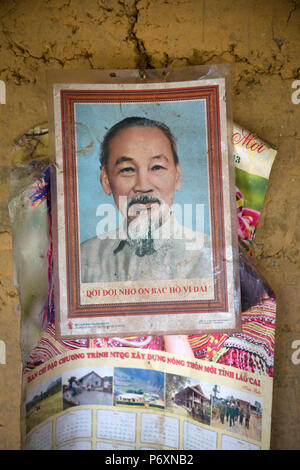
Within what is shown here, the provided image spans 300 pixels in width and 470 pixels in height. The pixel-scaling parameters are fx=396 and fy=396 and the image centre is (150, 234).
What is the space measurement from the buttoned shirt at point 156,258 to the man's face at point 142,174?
2.2 inches

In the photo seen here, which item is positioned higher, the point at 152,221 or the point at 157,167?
the point at 157,167

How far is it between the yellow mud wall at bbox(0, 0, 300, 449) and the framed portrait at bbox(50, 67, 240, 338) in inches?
3.0

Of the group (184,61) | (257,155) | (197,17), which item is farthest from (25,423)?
(197,17)

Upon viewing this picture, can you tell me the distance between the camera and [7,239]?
41.0 inches

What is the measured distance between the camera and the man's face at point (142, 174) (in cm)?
103

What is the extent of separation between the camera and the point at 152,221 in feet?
3.39

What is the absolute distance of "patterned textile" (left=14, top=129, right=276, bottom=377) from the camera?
3.41 feet

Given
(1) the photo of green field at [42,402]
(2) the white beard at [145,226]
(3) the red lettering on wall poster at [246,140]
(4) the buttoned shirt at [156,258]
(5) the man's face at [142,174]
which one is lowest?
(1) the photo of green field at [42,402]

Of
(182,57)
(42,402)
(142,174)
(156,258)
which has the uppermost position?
(182,57)

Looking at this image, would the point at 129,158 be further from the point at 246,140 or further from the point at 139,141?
the point at 246,140

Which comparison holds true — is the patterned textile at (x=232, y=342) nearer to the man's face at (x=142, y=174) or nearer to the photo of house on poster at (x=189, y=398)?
the photo of house on poster at (x=189, y=398)

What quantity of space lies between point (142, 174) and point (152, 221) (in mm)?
125

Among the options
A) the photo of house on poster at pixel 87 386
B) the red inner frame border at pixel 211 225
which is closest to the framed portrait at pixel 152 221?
the red inner frame border at pixel 211 225

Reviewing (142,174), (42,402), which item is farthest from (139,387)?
(142,174)
